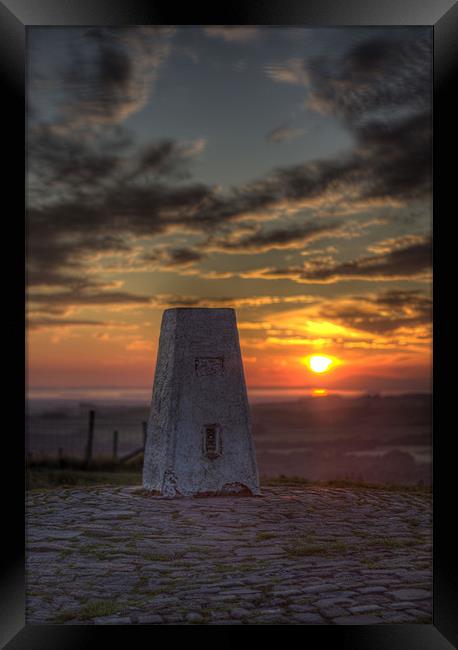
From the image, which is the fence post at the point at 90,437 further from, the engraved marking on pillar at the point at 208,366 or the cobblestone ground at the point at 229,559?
the engraved marking on pillar at the point at 208,366

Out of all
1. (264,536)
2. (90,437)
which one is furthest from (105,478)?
(264,536)

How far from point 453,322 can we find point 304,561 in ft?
13.3

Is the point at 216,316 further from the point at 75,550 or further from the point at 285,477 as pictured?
the point at 75,550

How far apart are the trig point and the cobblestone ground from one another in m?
0.52

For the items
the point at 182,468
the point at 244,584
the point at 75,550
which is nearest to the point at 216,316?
the point at 182,468

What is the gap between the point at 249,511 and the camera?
11.4 m

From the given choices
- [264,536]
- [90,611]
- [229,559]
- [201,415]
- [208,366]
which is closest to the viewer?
[90,611]

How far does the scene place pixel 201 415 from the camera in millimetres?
12750

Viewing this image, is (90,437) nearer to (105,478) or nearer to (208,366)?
(105,478)

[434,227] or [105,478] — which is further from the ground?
[434,227]

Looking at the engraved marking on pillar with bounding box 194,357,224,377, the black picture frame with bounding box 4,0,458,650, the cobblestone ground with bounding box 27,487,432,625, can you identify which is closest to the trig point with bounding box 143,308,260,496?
the engraved marking on pillar with bounding box 194,357,224,377

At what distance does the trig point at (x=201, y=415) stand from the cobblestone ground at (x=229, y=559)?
1.69 feet

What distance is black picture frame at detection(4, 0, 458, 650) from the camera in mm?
5332

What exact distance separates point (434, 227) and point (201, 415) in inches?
310
